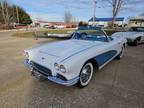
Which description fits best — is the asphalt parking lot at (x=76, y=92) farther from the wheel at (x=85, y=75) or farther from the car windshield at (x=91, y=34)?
the car windshield at (x=91, y=34)

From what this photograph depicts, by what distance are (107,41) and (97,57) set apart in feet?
3.40

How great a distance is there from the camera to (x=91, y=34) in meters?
4.45

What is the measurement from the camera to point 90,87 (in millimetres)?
3355

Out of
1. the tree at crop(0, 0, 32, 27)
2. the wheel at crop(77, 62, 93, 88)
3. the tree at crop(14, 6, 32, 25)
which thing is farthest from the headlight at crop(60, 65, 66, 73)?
the tree at crop(14, 6, 32, 25)

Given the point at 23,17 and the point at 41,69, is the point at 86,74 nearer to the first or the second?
the point at 41,69

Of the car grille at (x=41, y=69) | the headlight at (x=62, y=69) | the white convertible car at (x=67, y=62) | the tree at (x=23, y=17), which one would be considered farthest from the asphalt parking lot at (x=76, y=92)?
the tree at (x=23, y=17)

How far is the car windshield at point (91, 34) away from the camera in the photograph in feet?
14.1

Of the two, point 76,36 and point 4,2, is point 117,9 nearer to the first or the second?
point 76,36

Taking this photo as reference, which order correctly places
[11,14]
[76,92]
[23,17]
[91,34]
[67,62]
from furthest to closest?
1. [23,17]
2. [11,14]
3. [91,34]
4. [76,92]
5. [67,62]

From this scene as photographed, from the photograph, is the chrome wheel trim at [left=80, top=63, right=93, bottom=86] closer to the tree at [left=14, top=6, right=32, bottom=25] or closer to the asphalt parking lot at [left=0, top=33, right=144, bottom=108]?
the asphalt parking lot at [left=0, top=33, right=144, bottom=108]

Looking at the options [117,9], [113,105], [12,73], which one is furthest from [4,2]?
[113,105]

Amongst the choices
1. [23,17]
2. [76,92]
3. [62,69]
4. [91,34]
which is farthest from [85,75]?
[23,17]

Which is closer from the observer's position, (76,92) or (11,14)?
(76,92)

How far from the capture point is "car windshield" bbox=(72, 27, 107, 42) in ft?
14.1
